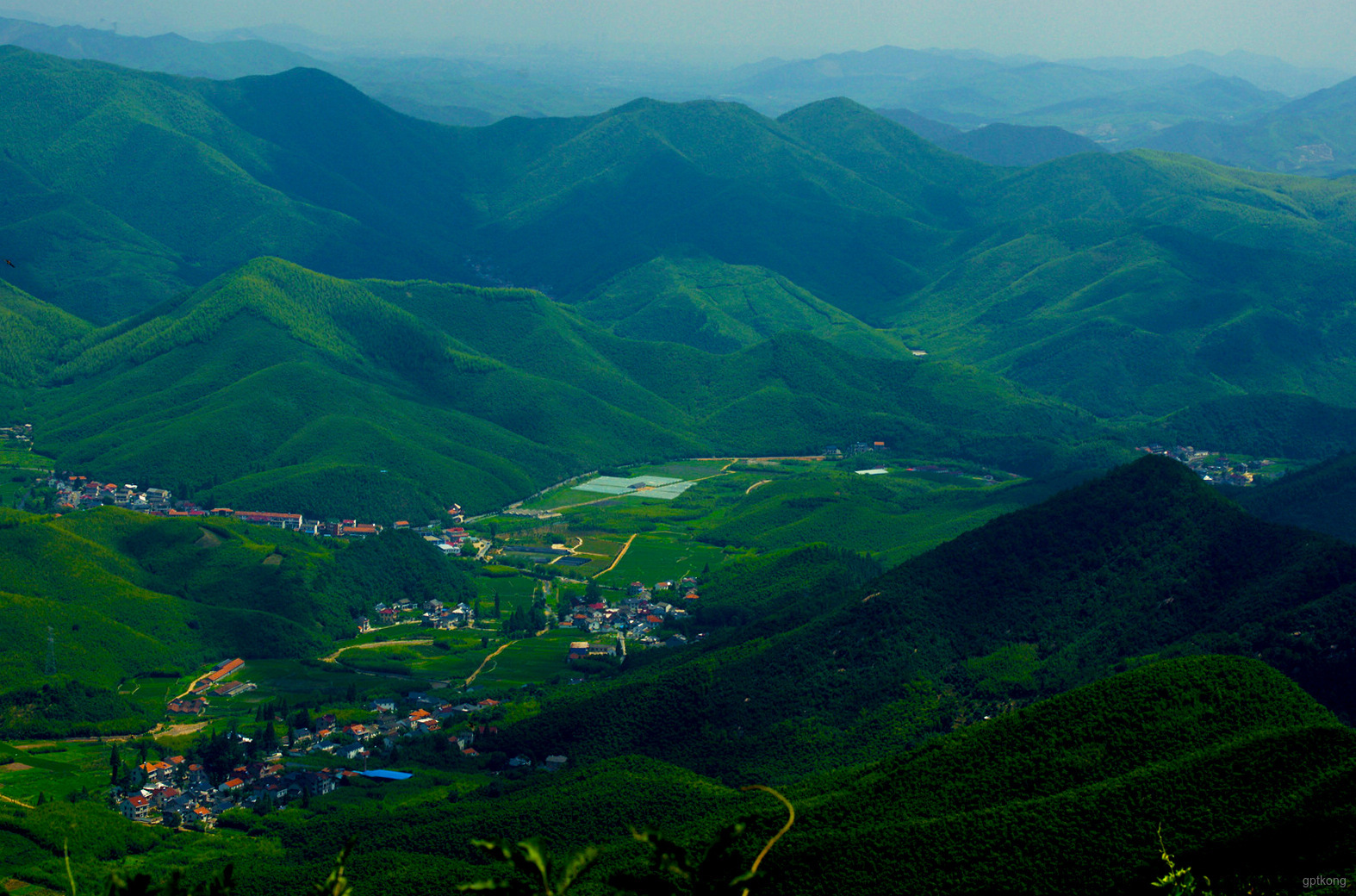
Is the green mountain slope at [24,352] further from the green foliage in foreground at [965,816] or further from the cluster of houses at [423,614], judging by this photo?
the green foliage in foreground at [965,816]

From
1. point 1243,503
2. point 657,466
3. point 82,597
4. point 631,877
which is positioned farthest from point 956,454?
point 631,877

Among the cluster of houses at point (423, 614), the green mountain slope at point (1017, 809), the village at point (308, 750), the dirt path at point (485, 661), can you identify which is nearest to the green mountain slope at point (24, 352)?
the cluster of houses at point (423, 614)

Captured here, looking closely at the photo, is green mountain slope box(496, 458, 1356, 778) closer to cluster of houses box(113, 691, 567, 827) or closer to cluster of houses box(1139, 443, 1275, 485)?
cluster of houses box(113, 691, 567, 827)

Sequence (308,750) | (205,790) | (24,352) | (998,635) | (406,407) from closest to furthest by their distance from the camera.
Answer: (205,790) < (998,635) < (308,750) < (406,407) < (24,352)

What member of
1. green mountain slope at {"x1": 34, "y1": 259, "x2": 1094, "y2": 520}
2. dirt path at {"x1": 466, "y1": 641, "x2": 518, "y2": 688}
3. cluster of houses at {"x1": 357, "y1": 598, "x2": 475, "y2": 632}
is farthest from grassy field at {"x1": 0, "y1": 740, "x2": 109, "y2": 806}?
green mountain slope at {"x1": 34, "y1": 259, "x2": 1094, "y2": 520}

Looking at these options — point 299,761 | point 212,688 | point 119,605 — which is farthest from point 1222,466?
point 119,605

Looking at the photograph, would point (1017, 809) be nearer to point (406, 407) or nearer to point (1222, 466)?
point (1222, 466)
